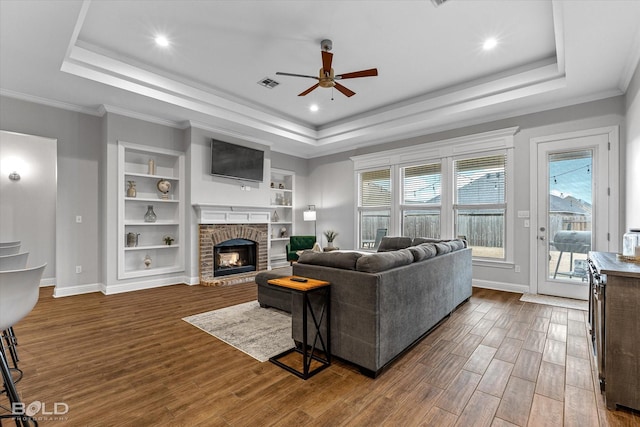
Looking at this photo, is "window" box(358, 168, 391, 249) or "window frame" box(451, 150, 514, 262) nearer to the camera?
"window frame" box(451, 150, 514, 262)

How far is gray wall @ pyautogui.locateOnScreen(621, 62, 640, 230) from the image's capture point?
3.11 m

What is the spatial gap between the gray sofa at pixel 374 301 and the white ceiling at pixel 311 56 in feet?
8.05

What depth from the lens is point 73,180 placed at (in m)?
4.60

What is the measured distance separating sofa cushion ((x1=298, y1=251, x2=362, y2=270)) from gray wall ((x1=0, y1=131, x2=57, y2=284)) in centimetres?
417

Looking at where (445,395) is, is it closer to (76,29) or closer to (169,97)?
(76,29)

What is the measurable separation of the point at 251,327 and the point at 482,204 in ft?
14.0

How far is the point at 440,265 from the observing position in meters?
3.11

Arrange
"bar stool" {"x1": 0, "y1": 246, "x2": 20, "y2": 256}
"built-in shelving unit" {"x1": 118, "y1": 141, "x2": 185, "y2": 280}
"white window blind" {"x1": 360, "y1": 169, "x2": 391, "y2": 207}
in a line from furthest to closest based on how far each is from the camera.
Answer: "white window blind" {"x1": 360, "y1": 169, "x2": 391, "y2": 207} < "built-in shelving unit" {"x1": 118, "y1": 141, "x2": 185, "y2": 280} < "bar stool" {"x1": 0, "y1": 246, "x2": 20, "y2": 256}

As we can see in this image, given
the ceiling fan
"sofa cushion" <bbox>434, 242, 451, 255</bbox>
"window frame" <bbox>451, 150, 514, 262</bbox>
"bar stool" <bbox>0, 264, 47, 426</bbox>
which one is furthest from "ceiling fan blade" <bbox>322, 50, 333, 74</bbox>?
"window frame" <bbox>451, 150, 514, 262</bbox>

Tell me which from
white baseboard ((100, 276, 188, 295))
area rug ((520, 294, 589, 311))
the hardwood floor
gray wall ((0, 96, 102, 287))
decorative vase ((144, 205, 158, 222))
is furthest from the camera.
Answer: decorative vase ((144, 205, 158, 222))

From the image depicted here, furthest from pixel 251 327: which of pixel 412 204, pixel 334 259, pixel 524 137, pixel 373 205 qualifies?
pixel 524 137

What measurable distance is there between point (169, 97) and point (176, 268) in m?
2.89

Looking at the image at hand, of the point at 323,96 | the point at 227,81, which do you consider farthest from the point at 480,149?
the point at 227,81

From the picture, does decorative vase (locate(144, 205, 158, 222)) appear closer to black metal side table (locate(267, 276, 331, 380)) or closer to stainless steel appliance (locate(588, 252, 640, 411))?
black metal side table (locate(267, 276, 331, 380))
